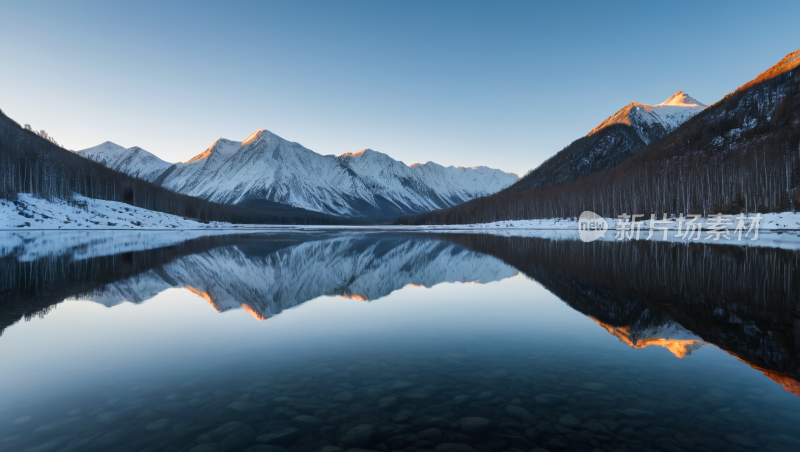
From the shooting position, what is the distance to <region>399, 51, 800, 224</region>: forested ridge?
80938 mm

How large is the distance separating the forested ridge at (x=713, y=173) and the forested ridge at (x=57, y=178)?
119998 mm

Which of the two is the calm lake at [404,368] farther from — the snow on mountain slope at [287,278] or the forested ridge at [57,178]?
the forested ridge at [57,178]

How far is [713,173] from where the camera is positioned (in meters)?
95.6

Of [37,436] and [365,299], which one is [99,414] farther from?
[365,299]

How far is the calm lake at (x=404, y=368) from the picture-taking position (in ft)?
17.2

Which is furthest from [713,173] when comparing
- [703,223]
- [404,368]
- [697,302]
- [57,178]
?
[57,178]

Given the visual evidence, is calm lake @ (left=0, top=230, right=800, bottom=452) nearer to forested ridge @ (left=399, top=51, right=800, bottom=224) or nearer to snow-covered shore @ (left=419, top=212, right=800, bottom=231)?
snow-covered shore @ (left=419, top=212, right=800, bottom=231)

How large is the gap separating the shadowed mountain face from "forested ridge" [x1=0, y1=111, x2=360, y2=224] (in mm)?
112488

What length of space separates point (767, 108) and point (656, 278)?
569 feet

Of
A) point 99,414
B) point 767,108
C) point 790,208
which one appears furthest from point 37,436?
point 767,108

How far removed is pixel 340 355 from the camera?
8.68 metres

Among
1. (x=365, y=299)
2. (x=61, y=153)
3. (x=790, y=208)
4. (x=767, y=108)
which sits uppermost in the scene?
(x=767, y=108)
